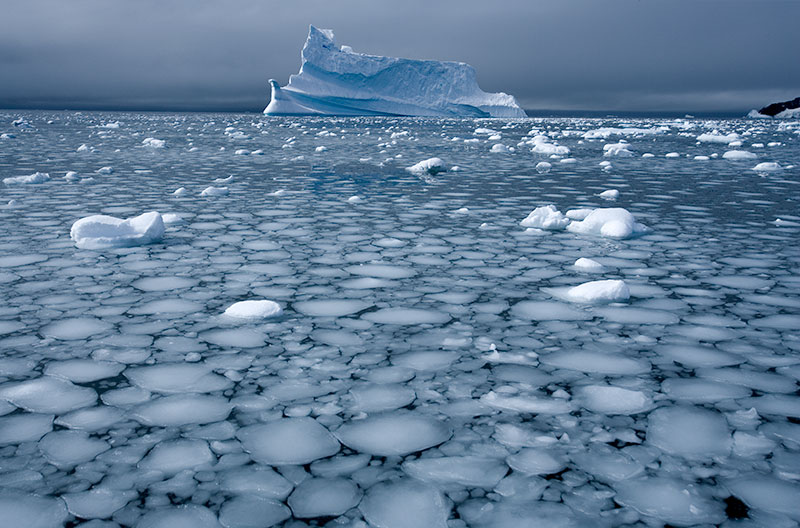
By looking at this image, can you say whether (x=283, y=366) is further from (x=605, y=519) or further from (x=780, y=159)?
(x=780, y=159)

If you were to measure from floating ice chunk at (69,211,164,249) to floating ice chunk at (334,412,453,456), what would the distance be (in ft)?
7.99

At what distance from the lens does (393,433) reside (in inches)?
58.0

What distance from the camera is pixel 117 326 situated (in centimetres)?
217

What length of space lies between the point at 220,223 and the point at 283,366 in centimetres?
255

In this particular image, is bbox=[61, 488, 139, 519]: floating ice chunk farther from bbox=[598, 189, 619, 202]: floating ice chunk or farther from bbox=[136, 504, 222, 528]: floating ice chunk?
bbox=[598, 189, 619, 202]: floating ice chunk

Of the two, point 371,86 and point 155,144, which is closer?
point 155,144

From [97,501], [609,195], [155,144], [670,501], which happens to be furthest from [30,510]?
[155,144]

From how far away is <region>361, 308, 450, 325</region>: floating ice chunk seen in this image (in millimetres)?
2266

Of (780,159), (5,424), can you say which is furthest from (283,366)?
(780,159)

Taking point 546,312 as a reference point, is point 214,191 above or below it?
above

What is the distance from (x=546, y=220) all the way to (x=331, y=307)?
83.0 inches

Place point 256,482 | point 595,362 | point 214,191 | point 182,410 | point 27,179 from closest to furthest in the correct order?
point 256,482 < point 182,410 < point 595,362 < point 214,191 < point 27,179

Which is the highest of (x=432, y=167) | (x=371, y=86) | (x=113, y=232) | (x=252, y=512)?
(x=371, y=86)

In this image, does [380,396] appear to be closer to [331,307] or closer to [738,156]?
[331,307]
